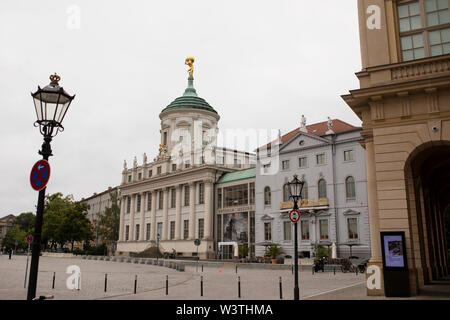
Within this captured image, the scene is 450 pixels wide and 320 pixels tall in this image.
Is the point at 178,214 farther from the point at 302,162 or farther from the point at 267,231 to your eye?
the point at 302,162

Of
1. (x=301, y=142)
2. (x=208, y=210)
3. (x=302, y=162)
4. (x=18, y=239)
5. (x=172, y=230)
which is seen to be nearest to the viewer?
(x=302, y=162)

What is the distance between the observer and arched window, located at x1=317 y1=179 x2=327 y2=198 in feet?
159

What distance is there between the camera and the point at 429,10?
16.9 metres

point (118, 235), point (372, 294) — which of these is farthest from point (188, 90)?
point (372, 294)

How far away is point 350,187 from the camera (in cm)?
4631

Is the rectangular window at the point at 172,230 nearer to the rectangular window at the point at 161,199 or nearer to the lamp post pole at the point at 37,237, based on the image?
the rectangular window at the point at 161,199

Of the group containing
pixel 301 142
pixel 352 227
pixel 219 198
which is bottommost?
pixel 352 227

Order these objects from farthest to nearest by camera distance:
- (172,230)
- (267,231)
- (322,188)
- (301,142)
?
(172,230) < (267,231) < (301,142) < (322,188)

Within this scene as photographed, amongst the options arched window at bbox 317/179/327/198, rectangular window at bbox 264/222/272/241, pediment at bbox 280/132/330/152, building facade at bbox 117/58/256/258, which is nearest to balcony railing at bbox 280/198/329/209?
arched window at bbox 317/179/327/198

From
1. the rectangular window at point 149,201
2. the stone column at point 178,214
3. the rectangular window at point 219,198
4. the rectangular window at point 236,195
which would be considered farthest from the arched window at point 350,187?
the rectangular window at point 149,201

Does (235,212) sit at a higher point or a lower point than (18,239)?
higher

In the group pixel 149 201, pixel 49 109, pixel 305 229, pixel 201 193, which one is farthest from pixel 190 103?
pixel 49 109

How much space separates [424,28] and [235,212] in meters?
47.6
